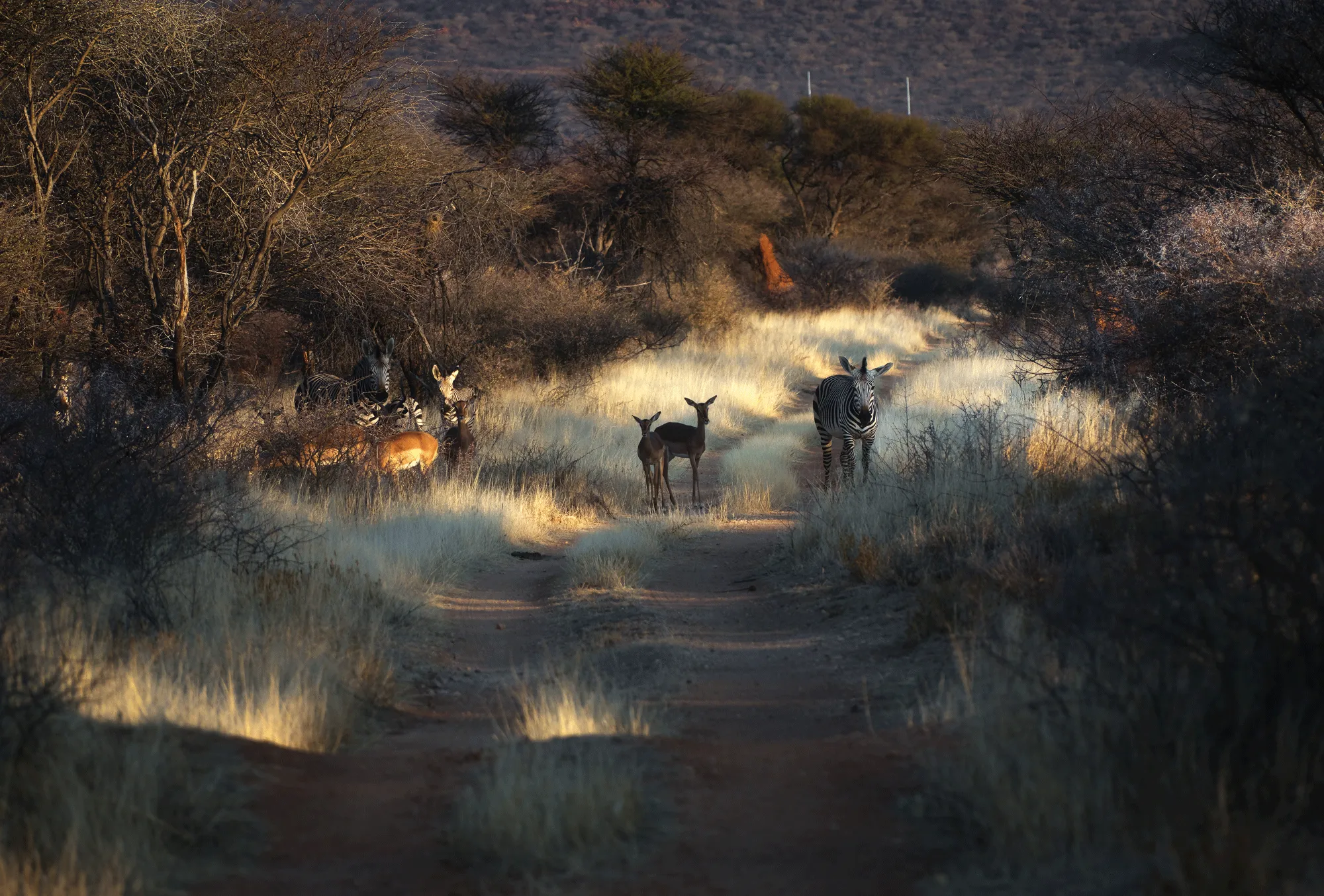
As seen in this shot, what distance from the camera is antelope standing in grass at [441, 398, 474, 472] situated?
12.5 meters

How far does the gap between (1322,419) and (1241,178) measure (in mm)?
8594

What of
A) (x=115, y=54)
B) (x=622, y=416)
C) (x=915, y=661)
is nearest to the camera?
(x=915, y=661)

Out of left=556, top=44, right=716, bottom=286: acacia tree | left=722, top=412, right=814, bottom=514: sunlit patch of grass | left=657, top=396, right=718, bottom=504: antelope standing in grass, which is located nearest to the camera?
left=722, top=412, right=814, bottom=514: sunlit patch of grass

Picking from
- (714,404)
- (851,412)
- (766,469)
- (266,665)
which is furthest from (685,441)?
(266,665)

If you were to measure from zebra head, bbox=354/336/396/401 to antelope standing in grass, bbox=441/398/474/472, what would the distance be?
100 inches

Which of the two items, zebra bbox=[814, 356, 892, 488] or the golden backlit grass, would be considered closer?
zebra bbox=[814, 356, 892, 488]

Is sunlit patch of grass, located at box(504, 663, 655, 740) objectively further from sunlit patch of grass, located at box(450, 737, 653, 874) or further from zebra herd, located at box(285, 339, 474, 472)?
zebra herd, located at box(285, 339, 474, 472)

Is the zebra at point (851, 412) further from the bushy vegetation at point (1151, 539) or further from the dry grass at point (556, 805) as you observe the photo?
the dry grass at point (556, 805)

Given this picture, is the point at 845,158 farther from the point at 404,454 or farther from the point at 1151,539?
the point at 1151,539

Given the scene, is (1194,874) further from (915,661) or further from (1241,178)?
(1241,178)

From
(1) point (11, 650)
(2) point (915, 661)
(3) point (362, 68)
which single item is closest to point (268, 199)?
(3) point (362, 68)

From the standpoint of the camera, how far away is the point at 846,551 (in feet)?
27.1

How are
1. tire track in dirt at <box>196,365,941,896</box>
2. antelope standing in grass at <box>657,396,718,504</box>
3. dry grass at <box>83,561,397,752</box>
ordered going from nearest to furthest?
tire track in dirt at <box>196,365,941,896</box> < dry grass at <box>83,561,397,752</box> < antelope standing in grass at <box>657,396,718,504</box>

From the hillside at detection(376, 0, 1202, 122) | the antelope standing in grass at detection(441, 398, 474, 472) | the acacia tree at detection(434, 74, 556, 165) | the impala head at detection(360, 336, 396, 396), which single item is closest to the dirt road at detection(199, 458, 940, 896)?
the antelope standing in grass at detection(441, 398, 474, 472)
